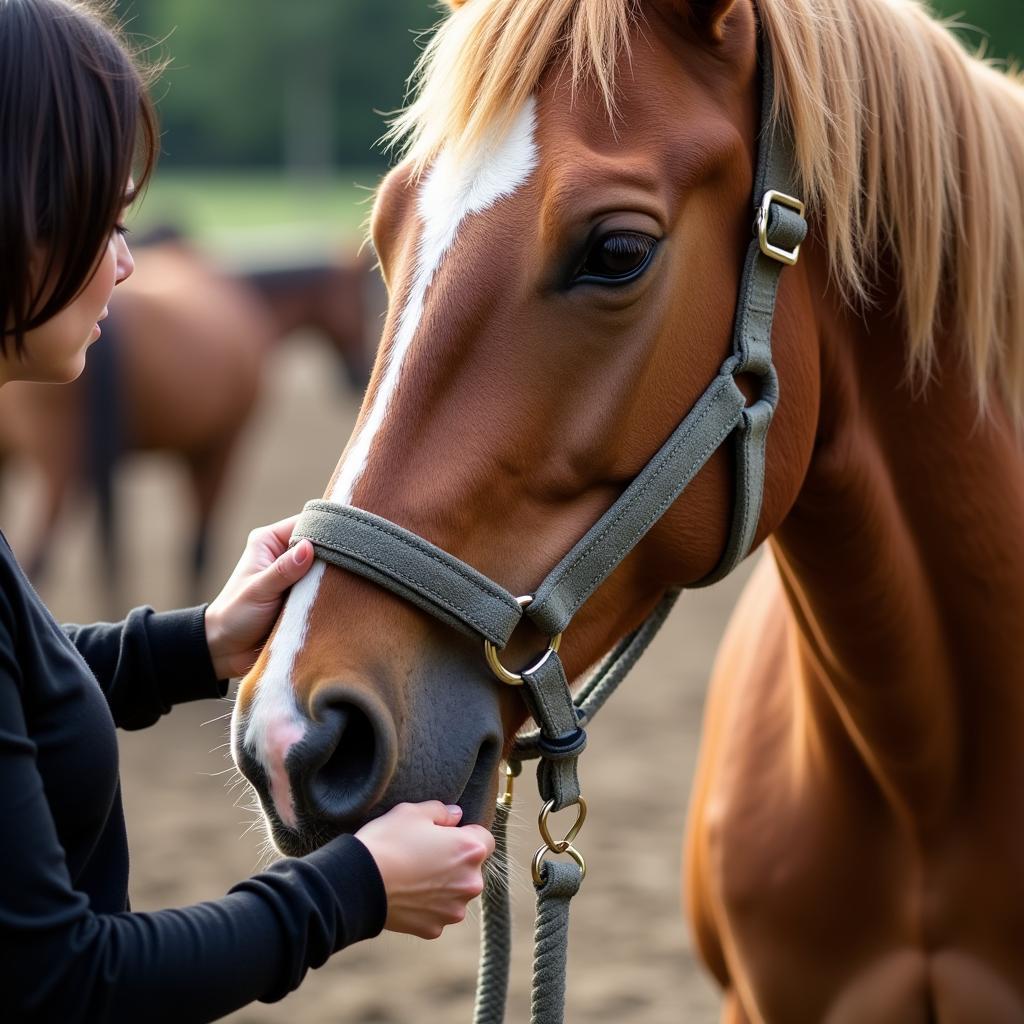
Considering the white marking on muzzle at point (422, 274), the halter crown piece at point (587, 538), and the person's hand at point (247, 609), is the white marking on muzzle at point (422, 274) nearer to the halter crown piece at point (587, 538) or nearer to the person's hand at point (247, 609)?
the halter crown piece at point (587, 538)

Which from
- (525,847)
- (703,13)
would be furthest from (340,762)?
(525,847)

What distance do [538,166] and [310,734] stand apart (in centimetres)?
64

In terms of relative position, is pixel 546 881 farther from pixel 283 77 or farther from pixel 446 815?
pixel 283 77

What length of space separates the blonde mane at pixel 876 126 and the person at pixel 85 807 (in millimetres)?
382

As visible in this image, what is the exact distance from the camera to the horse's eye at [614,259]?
1.30m

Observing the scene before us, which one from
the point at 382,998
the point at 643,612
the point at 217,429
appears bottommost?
the point at 217,429

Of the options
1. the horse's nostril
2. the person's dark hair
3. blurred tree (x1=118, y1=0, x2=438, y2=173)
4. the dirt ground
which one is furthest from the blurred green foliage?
the horse's nostril

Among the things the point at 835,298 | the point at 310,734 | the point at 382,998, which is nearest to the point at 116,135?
the point at 310,734

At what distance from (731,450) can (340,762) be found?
1.86ft

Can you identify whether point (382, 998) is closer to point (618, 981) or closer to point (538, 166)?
point (618, 981)

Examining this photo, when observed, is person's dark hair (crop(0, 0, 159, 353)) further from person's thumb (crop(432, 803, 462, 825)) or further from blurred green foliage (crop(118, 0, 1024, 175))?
blurred green foliage (crop(118, 0, 1024, 175))

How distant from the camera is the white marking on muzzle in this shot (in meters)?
1.23

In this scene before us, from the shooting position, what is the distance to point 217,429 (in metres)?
6.57

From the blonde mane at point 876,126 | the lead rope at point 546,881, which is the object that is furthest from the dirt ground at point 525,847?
the blonde mane at point 876,126
